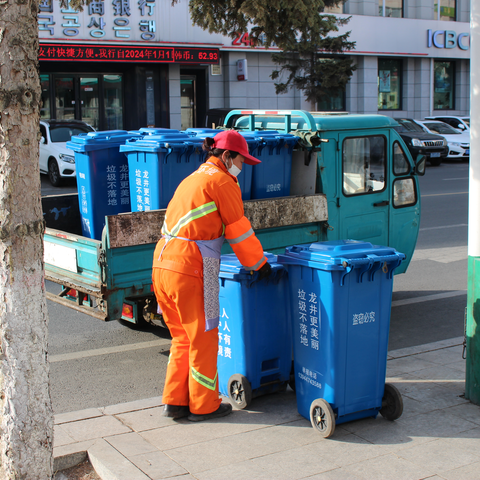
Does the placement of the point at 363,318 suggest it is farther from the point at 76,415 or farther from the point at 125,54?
the point at 125,54

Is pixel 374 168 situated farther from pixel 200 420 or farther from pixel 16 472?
pixel 16 472

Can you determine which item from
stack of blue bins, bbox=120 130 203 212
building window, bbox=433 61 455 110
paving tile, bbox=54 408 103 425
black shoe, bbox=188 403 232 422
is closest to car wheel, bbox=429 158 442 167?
building window, bbox=433 61 455 110

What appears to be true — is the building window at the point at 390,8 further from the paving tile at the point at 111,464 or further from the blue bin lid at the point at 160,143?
the paving tile at the point at 111,464

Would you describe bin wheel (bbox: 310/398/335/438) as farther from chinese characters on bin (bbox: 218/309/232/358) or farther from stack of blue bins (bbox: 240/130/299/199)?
stack of blue bins (bbox: 240/130/299/199)

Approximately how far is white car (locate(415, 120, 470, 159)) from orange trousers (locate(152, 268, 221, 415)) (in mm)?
21830

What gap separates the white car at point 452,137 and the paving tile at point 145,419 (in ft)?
71.9

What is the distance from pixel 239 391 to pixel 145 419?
67 cm

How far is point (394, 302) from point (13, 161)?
5669 mm

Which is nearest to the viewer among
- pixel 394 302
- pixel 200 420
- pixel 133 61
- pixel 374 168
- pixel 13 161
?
pixel 13 161

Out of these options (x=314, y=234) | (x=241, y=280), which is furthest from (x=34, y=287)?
(x=314, y=234)

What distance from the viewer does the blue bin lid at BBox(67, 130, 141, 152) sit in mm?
6043

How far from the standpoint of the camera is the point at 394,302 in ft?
25.4

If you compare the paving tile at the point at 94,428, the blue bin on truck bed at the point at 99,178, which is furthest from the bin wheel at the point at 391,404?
the blue bin on truck bed at the point at 99,178

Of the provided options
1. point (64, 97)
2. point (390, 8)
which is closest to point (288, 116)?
point (64, 97)
